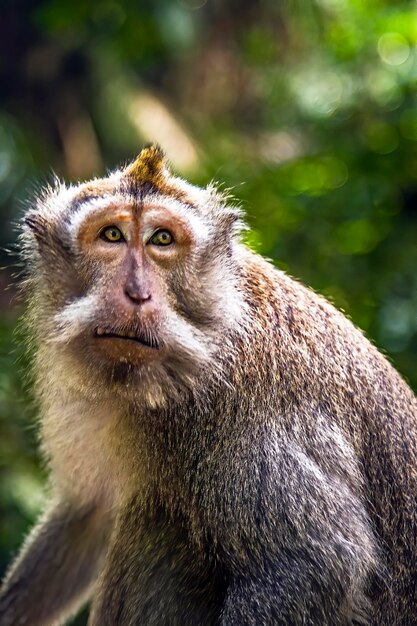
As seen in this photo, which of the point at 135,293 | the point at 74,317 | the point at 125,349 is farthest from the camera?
the point at 74,317

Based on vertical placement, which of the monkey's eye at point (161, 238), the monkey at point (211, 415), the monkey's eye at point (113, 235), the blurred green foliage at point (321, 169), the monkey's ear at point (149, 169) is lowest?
the monkey at point (211, 415)

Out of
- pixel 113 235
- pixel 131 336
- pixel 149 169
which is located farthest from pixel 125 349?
pixel 149 169

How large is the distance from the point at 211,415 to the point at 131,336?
2.43 feet

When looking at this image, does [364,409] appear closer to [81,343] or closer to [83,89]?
[81,343]

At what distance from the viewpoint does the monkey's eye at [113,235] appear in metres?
5.54

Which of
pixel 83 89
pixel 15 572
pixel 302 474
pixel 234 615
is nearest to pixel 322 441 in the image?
pixel 302 474

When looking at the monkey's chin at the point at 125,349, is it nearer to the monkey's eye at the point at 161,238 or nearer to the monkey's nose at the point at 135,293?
the monkey's nose at the point at 135,293

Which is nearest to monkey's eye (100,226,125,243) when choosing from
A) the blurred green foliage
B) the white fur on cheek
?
the white fur on cheek

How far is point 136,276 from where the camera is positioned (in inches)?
209

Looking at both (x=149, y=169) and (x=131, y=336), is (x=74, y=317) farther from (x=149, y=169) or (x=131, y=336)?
(x=149, y=169)

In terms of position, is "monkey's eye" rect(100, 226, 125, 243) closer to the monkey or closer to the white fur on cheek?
the monkey

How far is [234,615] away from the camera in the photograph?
5500mm

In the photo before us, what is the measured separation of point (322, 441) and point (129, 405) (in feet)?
3.34

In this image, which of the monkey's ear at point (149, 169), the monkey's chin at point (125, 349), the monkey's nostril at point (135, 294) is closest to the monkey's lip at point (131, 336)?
the monkey's chin at point (125, 349)
